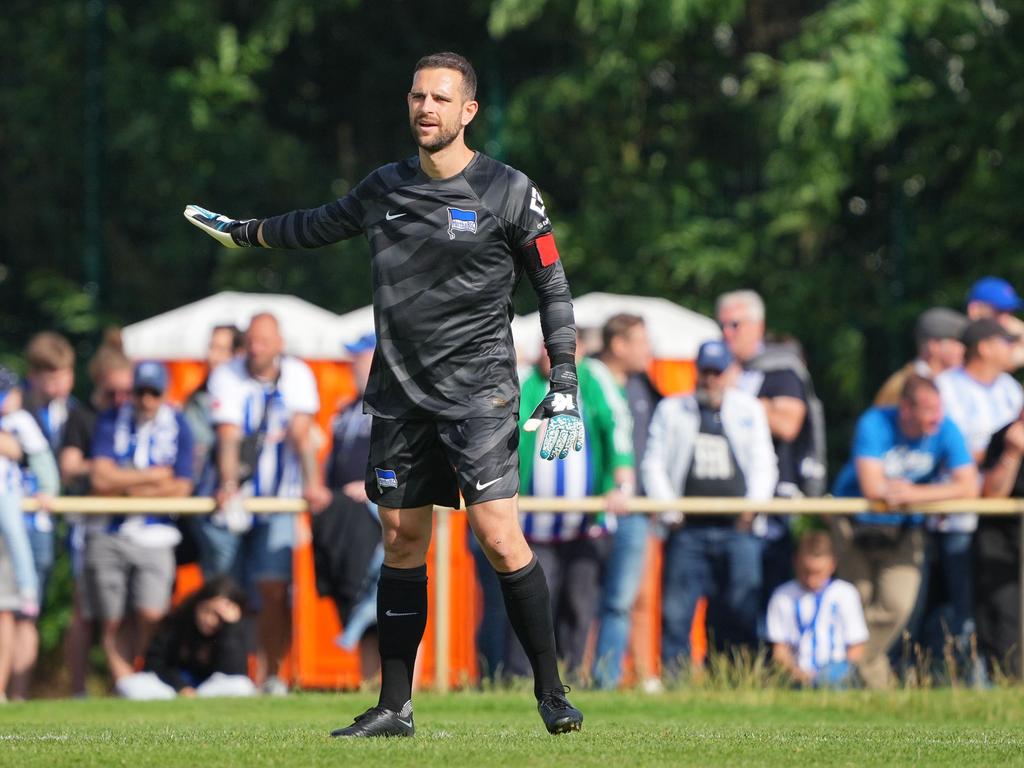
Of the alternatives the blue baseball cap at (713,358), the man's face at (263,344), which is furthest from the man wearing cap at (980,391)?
the man's face at (263,344)

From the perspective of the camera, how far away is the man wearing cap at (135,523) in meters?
11.8

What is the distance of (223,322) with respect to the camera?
1631 centimetres

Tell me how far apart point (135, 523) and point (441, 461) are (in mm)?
4909

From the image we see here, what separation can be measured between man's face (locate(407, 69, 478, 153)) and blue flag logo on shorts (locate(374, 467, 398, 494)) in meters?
1.13

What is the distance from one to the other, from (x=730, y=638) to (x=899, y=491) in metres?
1.29

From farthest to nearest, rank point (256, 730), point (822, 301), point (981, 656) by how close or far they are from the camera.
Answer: point (822, 301), point (981, 656), point (256, 730)

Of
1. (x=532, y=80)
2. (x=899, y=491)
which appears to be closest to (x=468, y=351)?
(x=899, y=491)

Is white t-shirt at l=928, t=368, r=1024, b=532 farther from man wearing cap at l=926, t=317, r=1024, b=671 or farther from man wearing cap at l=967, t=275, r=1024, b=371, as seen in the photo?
man wearing cap at l=967, t=275, r=1024, b=371

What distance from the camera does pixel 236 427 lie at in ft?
39.8

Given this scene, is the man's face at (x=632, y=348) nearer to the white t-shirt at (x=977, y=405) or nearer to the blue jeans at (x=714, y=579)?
Answer: the blue jeans at (x=714, y=579)

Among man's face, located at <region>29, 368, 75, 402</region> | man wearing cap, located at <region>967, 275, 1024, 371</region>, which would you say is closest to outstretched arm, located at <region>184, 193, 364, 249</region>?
man's face, located at <region>29, 368, 75, 402</region>

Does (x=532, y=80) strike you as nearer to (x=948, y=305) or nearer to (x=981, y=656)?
(x=948, y=305)

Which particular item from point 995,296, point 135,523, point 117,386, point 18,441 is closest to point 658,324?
point 995,296

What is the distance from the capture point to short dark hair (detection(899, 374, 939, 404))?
38.4 feet
